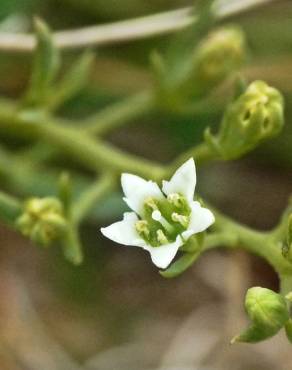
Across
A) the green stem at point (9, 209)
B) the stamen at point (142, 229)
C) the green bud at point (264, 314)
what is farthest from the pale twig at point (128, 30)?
the green bud at point (264, 314)

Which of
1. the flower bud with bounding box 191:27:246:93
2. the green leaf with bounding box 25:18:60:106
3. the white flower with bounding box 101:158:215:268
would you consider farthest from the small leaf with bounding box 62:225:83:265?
the flower bud with bounding box 191:27:246:93

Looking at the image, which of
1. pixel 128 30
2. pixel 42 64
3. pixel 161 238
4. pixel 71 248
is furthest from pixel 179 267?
pixel 128 30

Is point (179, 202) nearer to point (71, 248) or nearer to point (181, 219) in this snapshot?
point (181, 219)

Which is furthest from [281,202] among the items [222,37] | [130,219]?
[130,219]

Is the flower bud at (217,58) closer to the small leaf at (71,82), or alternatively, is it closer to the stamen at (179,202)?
the small leaf at (71,82)

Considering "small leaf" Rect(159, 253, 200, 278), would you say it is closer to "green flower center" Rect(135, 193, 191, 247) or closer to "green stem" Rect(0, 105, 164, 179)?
"green flower center" Rect(135, 193, 191, 247)

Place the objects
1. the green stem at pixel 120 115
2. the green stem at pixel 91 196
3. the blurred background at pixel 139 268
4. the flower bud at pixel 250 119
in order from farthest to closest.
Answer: the blurred background at pixel 139 268 → the green stem at pixel 120 115 → the green stem at pixel 91 196 → the flower bud at pixel 250 119

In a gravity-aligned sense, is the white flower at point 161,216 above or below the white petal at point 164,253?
above
